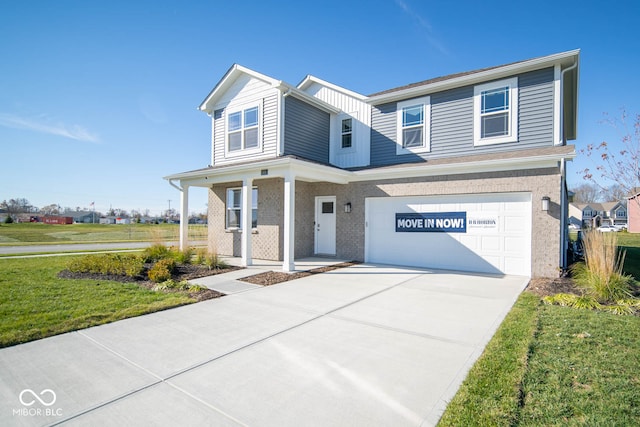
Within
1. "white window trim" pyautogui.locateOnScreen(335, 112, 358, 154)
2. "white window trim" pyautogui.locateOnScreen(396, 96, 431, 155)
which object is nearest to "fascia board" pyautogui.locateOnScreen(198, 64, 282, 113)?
"white window trim" pyautogui.locateOnScreen(335, 112, 358, 154)

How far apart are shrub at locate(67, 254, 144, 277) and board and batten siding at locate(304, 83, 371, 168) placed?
311 inches

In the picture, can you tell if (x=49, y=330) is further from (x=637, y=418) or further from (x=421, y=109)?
(x=421, y=109)

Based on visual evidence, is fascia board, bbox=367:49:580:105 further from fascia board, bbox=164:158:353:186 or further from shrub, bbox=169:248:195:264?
shrub, bbox=169:248:195:264

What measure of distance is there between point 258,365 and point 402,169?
25.3 feet

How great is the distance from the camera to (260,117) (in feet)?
36.7

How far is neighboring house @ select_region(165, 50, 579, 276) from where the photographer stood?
8.40m

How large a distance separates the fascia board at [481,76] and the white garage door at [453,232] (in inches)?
143

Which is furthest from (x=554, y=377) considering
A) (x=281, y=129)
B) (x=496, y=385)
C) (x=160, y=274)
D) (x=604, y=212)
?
(x=604, y=212)

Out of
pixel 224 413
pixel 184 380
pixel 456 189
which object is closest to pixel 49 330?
pixel 184 380

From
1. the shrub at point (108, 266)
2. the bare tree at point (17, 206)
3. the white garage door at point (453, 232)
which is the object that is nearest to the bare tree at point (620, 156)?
the white garage door at point (453, 232)

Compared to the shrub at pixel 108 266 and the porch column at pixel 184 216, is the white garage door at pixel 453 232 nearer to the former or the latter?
the porch column at pixel 184 216

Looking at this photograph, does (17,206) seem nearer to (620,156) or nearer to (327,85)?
(327,85)

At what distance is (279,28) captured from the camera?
1066cm

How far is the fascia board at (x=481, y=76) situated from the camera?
327 inches
